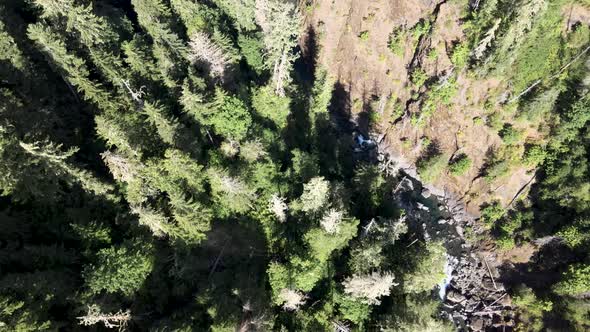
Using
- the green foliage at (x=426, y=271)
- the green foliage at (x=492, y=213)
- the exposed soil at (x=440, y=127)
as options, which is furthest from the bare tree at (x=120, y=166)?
the green foliage at (x=492, y=213)

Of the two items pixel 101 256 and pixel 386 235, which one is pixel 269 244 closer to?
pixel 386 235

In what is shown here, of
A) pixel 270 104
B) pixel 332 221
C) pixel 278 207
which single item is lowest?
pixel 332 221

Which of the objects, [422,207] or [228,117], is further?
[422,207]

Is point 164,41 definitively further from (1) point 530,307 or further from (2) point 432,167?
(1) point 530,307

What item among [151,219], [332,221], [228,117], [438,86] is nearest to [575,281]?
[438,86]

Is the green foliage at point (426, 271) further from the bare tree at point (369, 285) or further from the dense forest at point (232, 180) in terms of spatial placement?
the bare tree at point (369, 285)

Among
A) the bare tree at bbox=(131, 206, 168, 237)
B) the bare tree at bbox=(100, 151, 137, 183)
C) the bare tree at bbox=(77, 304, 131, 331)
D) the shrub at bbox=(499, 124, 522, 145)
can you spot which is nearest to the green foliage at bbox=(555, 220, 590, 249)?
the shrub at bbox=(499, 124, 522, 145)
